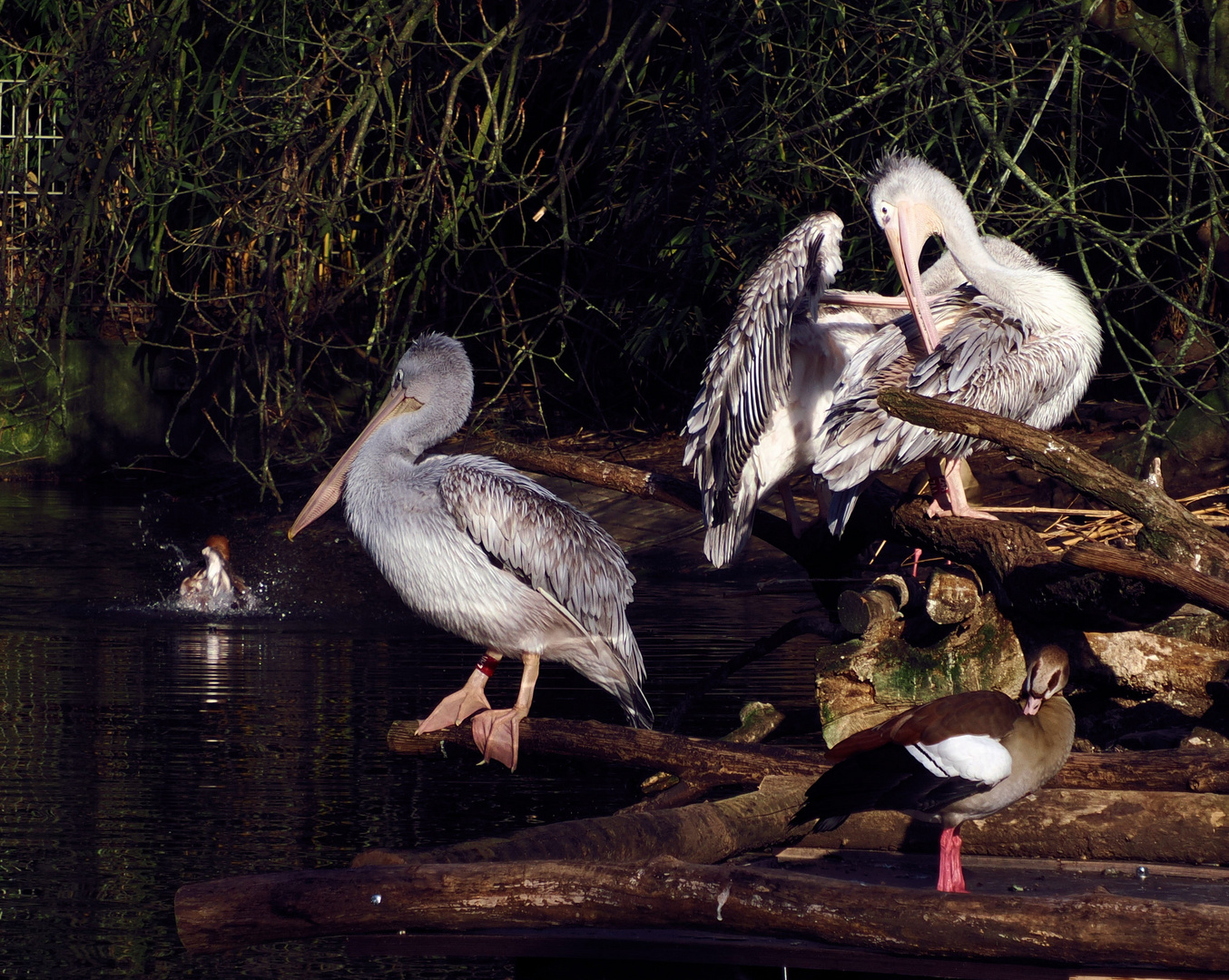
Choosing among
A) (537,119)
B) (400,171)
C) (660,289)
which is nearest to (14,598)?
(400,171)

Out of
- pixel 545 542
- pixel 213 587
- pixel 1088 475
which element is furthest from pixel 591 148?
pixel 1088 475

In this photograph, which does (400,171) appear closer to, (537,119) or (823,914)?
(537,119)

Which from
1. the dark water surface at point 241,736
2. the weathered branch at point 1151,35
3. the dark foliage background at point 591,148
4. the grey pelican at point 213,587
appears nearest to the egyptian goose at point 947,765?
the dark water surface at point 241,736

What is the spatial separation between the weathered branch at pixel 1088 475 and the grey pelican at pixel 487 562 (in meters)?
1.43

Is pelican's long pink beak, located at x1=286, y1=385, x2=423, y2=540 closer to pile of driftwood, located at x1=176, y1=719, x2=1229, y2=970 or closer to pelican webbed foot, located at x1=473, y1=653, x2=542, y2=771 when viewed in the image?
pelican webbed foot, located at x1=473, y1=653, x2=542, y2=771

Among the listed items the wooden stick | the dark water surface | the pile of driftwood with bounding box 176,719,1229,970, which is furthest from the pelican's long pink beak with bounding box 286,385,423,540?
the wooden stick

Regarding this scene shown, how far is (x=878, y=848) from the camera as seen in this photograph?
4395mm

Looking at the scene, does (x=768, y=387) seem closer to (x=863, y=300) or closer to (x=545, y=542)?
(x=863, y=300)

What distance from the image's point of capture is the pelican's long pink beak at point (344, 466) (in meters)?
5.44

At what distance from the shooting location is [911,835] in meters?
4.34

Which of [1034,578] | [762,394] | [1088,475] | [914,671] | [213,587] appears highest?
[762,394]

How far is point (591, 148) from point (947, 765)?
16.4 feet

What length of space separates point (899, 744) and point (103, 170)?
5483 millimetres

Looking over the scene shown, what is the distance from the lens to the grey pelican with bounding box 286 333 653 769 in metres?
4.87
